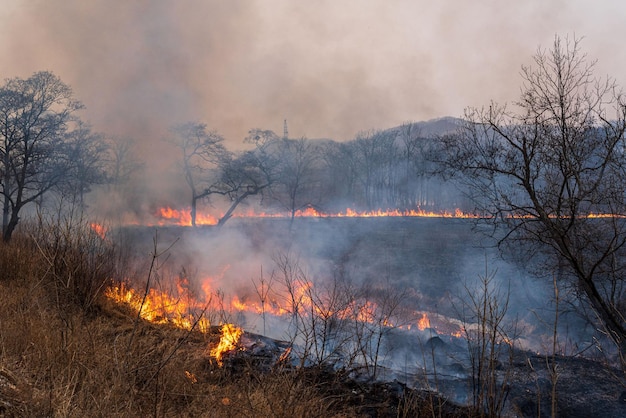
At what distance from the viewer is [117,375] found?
3582 mm

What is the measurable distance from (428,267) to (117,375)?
20053 millimetres

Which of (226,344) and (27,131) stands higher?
(27,131)

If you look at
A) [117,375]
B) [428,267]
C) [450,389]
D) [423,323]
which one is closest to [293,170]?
[428,267]

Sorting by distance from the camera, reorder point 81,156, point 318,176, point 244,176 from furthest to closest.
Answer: point 318,176, point 244,176, point 81,156

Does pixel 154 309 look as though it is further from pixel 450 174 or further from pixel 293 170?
pixel 293 170

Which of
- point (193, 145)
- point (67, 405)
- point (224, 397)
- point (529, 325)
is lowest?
point (529, 325)

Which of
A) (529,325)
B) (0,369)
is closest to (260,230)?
(529,325)

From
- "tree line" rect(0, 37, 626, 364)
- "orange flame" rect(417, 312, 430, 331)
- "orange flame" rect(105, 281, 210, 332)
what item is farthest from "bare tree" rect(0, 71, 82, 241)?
"orange flame" rect(417, 312, 430, 331)

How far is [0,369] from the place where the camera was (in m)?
3.08

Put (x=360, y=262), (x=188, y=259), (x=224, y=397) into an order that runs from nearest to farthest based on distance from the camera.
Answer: (x=224, y=397)
(x=188, y=259)
(x=360, y=262)

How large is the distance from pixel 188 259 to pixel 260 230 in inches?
302

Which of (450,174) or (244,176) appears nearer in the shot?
(450,174)

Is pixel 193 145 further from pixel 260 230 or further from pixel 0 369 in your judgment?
pixel 0 369

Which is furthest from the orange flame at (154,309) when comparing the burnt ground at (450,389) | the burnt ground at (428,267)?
the burnt ground at (428,267)
